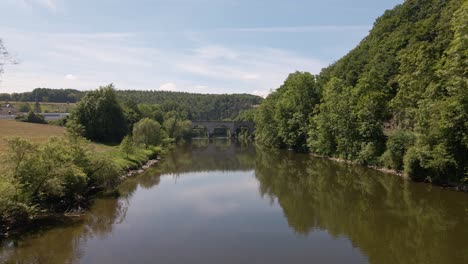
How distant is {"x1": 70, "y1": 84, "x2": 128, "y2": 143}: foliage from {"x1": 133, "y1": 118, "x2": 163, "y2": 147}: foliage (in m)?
5.33

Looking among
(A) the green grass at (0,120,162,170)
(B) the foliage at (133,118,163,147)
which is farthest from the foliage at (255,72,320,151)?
(A) the green grass at (0,120,162,170)

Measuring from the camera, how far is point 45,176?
23344 millimetres

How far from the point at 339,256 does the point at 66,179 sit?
59.2 feet

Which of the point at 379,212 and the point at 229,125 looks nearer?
the point at 379,212

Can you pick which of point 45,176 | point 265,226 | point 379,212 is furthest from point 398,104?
point 45,176

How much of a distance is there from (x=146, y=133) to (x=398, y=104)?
37.9 m

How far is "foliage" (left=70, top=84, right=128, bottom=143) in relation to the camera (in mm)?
64750

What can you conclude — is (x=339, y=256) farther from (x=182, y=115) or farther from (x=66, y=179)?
(x=182, y=115)

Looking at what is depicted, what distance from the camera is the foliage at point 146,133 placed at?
200 ft

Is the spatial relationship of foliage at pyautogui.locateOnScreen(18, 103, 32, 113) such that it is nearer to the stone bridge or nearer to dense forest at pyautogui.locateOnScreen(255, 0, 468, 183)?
the stone bridge

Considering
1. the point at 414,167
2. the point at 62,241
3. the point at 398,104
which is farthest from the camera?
the point at 398,104

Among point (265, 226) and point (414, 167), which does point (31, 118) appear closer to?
point (265, 226)

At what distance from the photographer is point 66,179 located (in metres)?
25.8

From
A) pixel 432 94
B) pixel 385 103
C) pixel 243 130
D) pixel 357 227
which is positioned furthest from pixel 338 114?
pixel 243 130
